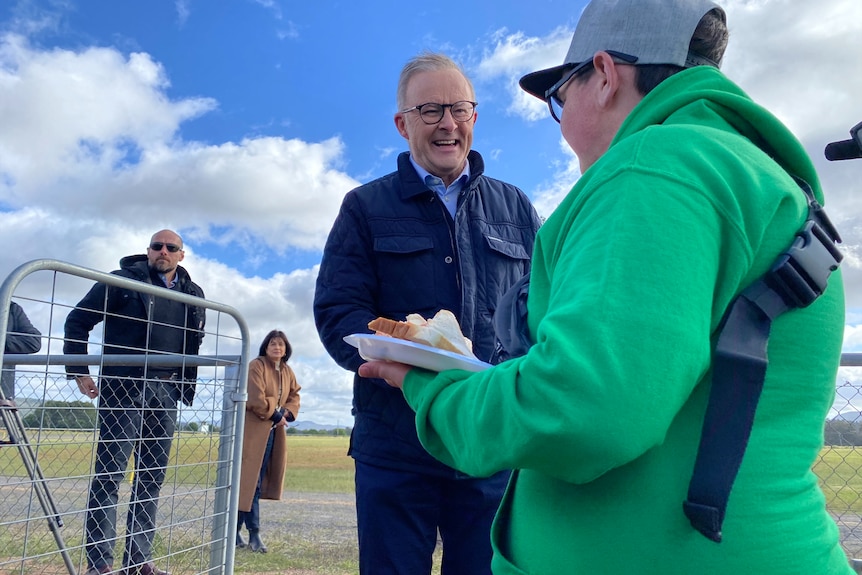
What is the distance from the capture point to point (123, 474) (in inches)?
134

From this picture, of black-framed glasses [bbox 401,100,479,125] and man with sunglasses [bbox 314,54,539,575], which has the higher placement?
black-framed glasses [bbox 401,100,479,125]

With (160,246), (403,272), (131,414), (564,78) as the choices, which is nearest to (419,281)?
(403,272)

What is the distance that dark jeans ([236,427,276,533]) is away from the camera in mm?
6684

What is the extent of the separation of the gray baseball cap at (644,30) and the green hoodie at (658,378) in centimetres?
15

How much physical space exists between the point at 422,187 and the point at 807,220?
1.52m

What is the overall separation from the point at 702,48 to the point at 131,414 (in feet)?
11.5

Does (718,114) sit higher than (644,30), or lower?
lower

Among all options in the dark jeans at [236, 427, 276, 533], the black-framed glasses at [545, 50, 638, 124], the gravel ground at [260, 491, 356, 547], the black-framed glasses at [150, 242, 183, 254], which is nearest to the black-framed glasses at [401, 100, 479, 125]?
the black-framed glasses at [545, 50, 638, 124]

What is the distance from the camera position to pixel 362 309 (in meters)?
2.21

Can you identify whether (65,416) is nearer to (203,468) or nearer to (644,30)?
(203,468)

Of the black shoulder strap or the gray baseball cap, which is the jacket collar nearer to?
the gray baseball cap

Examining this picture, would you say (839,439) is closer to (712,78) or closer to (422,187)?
(422,187)

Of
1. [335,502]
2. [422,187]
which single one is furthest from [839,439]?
[335,502]

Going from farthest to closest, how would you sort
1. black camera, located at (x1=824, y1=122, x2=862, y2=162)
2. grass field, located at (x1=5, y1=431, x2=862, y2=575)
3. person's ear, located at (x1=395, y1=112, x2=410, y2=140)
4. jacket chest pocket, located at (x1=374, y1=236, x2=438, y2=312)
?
grass field, located at (x1=5, y1=431, x2=862, y2=575)
person's ear, located at (x1=395, y1=112, x2=410, y2=140)
jacket chest pocket, located at (x1=374, y1=236, x2=438, y2=312)
black camera, located at (x1=824, y1=122, x2=862, y2=162)
